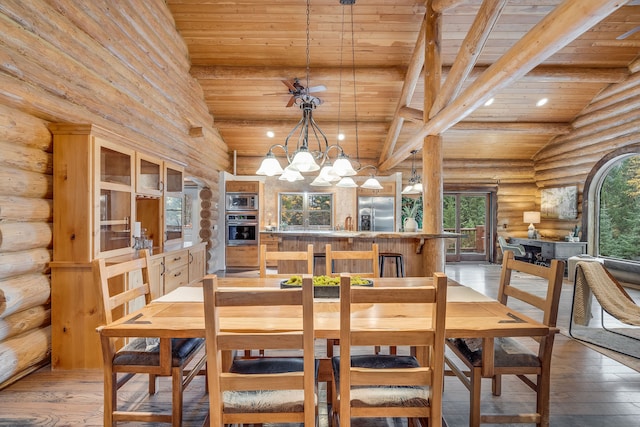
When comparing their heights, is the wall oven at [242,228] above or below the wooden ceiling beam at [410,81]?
below

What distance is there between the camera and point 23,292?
2.59 meters

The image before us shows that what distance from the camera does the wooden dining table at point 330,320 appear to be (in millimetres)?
1574

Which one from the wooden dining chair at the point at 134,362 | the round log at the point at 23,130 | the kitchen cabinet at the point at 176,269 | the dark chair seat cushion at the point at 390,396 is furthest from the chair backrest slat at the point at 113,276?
the kitchen cabinet at the point at 176,269

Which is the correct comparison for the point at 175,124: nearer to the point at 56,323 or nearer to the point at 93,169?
the point at 93,169

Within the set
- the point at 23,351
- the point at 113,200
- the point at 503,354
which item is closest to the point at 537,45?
the point at 503,354

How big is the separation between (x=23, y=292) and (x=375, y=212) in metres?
7.11

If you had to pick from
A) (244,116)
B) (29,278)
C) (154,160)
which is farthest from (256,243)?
(29,278)

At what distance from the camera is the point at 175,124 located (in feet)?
17.5

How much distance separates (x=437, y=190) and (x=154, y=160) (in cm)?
384

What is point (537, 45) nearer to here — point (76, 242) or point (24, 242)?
point (76, 242)

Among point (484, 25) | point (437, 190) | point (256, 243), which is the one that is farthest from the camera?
point (256, 243)

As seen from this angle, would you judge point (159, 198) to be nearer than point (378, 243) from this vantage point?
Yes

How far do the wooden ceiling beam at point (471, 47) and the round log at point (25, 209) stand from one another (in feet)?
14.7

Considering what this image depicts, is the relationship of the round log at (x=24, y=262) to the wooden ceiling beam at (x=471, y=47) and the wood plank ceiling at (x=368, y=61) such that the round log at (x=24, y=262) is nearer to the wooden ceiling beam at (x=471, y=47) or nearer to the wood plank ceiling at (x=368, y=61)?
the wood plank ceiling at (x=368, y=61)
